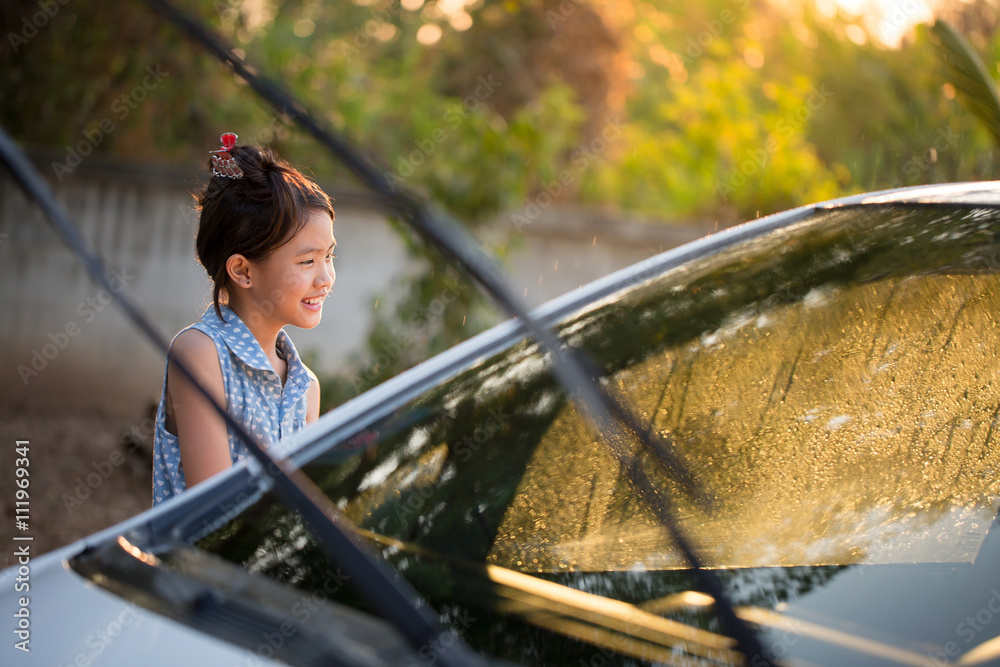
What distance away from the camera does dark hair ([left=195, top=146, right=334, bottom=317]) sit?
1697mm

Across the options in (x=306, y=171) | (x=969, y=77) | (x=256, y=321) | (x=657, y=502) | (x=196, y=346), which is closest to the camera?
(x=657, y=502)

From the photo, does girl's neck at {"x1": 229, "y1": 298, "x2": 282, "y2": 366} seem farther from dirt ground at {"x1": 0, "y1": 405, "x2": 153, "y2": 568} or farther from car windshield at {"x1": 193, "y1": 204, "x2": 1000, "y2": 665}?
dirt ground at {"x1": 0, "y1": 405, "x2": 153, "y2": 568}

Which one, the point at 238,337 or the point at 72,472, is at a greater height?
the point at 72,472

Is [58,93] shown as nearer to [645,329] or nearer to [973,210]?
[645,329]

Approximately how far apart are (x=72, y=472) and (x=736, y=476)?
12.9 ft

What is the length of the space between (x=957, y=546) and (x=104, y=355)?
5290mm

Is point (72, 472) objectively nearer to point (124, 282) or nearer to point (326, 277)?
point (124, 282)

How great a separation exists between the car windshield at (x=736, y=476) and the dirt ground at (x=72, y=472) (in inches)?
108

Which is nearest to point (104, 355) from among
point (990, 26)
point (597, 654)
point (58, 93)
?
point (58, 93)

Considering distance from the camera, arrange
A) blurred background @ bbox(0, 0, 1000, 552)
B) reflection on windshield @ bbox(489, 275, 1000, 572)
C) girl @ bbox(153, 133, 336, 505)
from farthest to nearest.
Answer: blurred background @ bbox(0, 0, 1000, 552)
girl @ bbox(153, 133, 336, 505)
reflection on windshield @ bbox(489, 275, 1000, 572)

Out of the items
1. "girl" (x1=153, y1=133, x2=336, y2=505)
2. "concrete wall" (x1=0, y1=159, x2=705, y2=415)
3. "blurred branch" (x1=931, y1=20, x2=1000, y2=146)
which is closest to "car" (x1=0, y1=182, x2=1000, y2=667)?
"girl" (x1=153, y1=133, x2=336, y2=505)

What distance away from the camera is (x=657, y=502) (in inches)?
44.3

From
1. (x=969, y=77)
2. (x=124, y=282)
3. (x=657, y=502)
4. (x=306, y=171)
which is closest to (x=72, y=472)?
(x=124, y=282)

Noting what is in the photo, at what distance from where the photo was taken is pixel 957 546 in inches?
43.6
